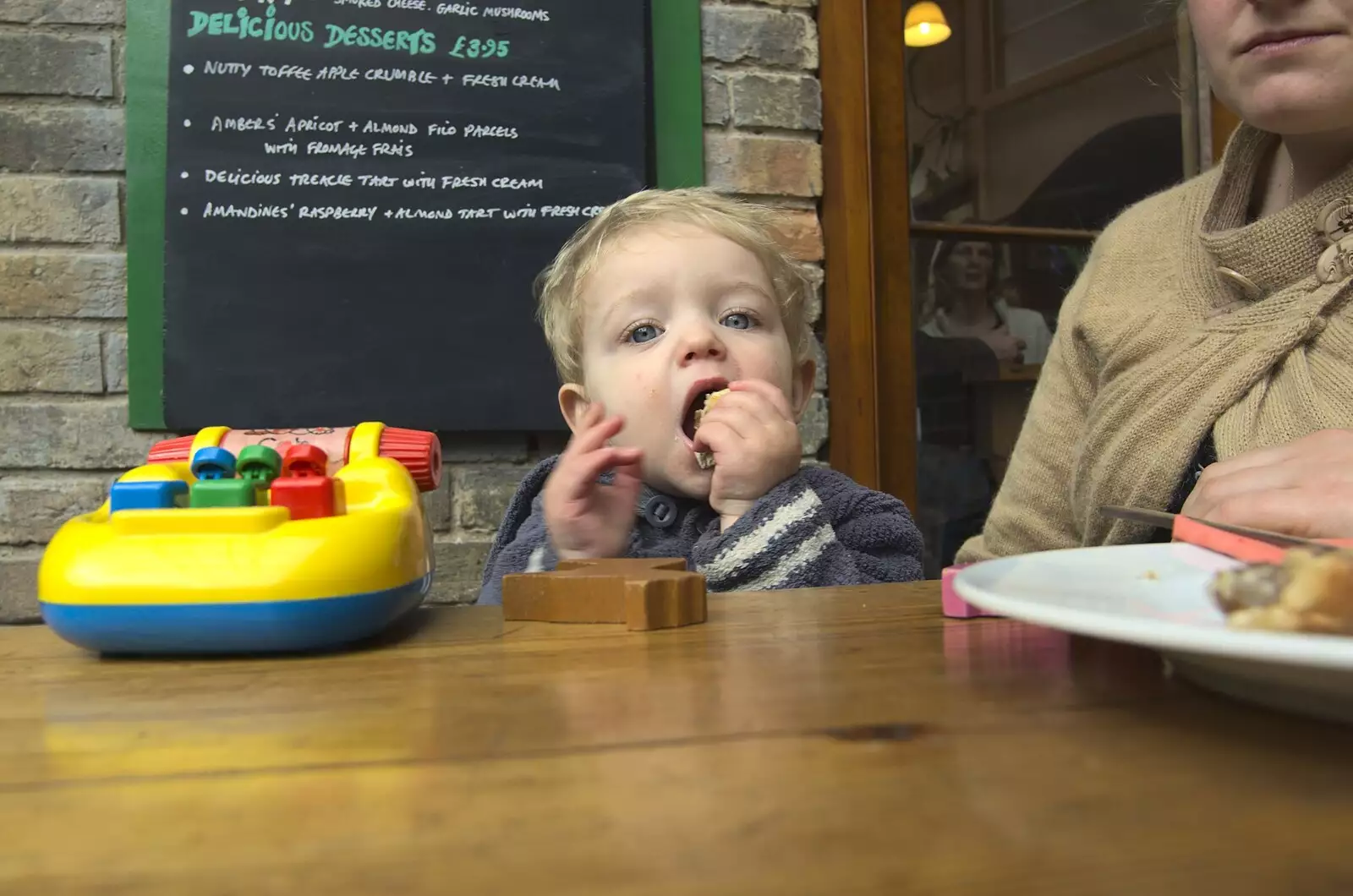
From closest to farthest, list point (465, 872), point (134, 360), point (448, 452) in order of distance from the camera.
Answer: point (465, 872), point (134, 360), point (448, 452)

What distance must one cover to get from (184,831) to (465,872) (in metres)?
0.09

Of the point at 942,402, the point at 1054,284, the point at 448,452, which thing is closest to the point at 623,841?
the point at 448,452

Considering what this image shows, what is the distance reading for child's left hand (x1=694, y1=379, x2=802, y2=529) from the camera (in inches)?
42.0

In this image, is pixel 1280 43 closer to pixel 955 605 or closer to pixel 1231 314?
pixel 1231 314

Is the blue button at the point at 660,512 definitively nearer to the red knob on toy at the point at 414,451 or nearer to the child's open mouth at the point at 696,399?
the child's open mouth at the point at 696,399

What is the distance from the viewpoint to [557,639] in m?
0.54

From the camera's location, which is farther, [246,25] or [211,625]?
[246,25]

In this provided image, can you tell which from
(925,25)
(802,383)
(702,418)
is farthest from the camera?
(925,25)

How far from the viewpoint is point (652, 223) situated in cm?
129

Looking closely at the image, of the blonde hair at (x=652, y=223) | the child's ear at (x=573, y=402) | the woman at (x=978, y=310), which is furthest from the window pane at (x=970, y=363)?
the child's ear at (x=573, y=402)

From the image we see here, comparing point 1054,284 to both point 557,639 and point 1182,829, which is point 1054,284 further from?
point 1182,829

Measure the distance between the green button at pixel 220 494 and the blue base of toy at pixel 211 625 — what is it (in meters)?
0.07

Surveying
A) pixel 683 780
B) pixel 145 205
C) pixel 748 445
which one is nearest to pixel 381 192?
pixel 145 205

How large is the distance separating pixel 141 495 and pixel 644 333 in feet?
2.35
